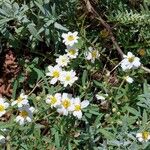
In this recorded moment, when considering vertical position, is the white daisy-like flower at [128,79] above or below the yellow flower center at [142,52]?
below

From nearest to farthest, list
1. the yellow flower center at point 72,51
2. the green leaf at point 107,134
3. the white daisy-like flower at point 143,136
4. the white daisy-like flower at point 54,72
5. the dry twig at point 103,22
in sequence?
the white daisy-like flower at point 143,136 → the green leaf at point 107,134 → the white daisy-like flower at point 54,72 → the yellow flower center at point 72,51 → the dry twig at point 103,22

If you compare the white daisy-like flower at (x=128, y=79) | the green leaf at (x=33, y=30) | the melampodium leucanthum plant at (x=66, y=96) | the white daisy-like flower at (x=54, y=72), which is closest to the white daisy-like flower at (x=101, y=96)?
the melampodium leucanthum plant at (x=66, y=96)

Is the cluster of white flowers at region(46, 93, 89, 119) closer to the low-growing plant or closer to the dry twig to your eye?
the low-growing plant

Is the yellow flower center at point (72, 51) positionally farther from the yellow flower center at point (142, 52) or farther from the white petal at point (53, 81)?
the yellow flower center at point (142, 52)

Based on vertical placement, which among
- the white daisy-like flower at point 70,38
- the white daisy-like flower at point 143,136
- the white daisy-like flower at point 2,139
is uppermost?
the white daisy-like flower at point 70,38

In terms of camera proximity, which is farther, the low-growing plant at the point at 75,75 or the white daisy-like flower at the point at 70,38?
the white daisy-like flower at the point at 70,38

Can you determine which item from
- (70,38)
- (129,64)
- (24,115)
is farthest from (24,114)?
(129,64)

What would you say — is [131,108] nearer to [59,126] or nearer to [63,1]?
[59,126]
